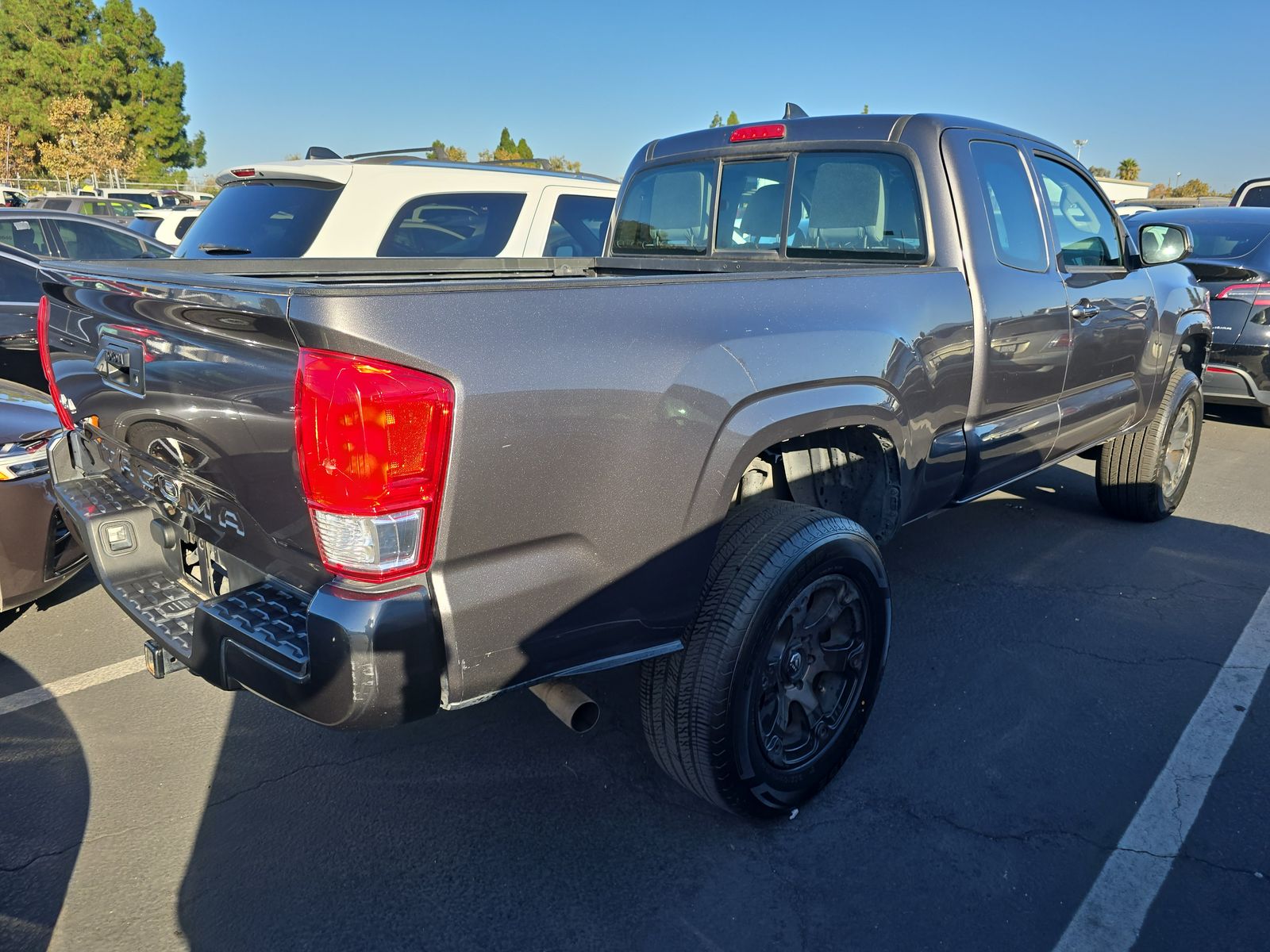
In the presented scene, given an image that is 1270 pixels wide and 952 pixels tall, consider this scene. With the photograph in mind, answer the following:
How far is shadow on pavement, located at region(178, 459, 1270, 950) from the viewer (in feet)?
7.59

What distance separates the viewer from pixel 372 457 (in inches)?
69.9

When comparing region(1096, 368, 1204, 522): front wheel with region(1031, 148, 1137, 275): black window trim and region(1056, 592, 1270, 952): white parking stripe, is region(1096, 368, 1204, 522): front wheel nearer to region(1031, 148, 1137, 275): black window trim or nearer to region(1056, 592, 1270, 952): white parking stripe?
region(1031, 148, 1137, 275): black window trim

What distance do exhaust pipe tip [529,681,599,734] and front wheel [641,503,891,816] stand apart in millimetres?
278

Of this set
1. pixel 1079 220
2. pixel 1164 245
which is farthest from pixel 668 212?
pixel 1164 245

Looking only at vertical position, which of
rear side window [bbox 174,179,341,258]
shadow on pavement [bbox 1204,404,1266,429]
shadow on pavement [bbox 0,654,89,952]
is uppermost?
rear side window [bbox 174,179,341,258]

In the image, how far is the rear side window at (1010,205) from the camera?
352 cm

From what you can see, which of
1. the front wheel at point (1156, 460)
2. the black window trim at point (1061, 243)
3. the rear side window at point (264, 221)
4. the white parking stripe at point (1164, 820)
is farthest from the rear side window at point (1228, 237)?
the rear side window at point (264, 221)

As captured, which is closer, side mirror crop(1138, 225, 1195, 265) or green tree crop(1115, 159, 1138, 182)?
side mirror crop(1138, 225, 1195, 265)

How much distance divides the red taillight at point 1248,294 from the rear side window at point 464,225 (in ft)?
17.5

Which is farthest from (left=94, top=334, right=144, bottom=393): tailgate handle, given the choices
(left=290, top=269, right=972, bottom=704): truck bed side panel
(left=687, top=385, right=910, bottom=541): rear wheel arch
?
(left=687, top=385, right=910, bottom=541): rear wheel arch

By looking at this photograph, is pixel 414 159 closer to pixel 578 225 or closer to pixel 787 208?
pixel 578 225

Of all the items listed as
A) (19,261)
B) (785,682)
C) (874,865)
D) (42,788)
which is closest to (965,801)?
(874,865)

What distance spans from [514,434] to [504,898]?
129 cm

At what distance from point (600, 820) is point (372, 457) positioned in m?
Result: 1.45
